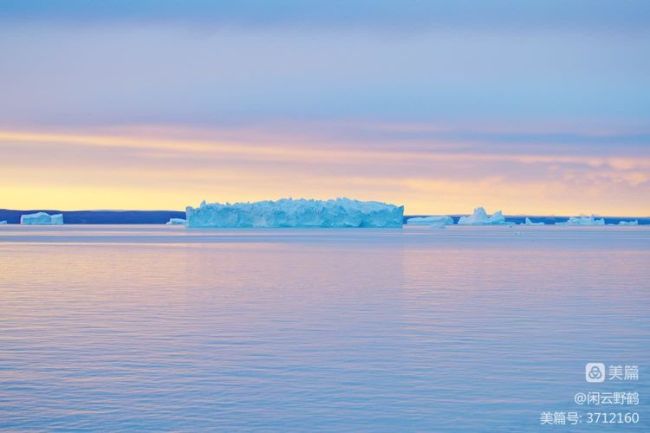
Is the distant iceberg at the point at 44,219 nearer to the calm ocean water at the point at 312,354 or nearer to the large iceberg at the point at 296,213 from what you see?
the large iceberg at the point at 296,213

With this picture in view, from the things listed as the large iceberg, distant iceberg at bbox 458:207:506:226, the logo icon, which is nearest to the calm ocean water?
the logo icon

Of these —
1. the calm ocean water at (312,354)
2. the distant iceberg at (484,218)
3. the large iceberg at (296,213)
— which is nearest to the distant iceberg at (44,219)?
the large iceberg at (296,213)

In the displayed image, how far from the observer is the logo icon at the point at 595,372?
388 inches

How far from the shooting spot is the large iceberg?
82750 mm

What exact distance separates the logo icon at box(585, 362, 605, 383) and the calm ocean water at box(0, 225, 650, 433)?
0.14 meters

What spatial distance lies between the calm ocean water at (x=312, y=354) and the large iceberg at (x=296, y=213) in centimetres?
6009

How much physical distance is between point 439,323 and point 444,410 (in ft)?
19.6

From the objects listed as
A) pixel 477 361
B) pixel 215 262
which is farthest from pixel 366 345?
pixel 215 262

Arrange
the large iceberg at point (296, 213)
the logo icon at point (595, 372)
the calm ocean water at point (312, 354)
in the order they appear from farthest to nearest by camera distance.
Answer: the large iceberg at point (296, 213) → the logo icon at point (595, 372) → the calm ocean water at point (312, 354)

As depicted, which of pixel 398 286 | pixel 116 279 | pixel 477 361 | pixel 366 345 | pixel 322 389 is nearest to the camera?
pixel 322 389

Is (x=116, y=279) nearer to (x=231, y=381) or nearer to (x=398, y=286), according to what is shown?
(x=398, y=286)

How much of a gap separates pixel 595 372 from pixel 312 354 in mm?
3409

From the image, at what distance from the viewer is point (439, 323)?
1446 centimetres

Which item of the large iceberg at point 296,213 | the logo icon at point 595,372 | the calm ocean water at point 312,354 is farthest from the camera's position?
the large iceberg at point 296,213
